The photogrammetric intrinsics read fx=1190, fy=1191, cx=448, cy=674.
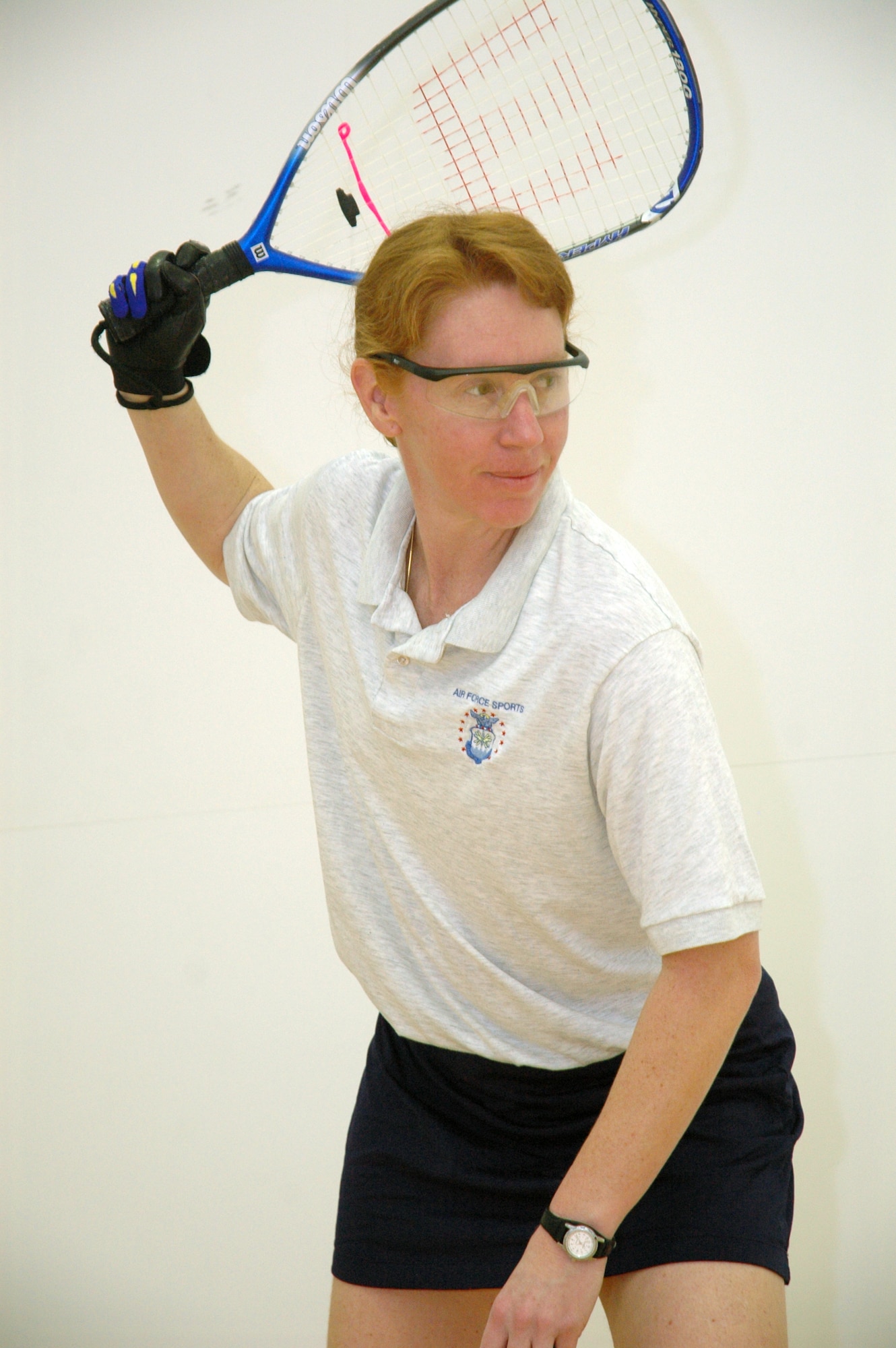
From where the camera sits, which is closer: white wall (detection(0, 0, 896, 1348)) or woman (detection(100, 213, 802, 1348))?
woman (detection(100, 213, 802, 1348))

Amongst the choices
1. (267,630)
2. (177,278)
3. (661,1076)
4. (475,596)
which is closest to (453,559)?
(475,596)

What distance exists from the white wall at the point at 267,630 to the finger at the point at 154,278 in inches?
49.4

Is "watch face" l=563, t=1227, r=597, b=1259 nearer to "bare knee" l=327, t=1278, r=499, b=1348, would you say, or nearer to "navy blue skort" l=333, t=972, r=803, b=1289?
"navy blue skort" l=333, t=972, r=803, b=1289

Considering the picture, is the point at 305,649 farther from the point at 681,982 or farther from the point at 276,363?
the point at 276,363

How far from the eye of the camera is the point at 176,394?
53.0 inches

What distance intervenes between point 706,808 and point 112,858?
1784 mm

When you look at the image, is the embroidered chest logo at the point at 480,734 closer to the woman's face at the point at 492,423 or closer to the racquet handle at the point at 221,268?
the woman's face at the point at 492,423

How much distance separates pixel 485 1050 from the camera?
1.25 meters

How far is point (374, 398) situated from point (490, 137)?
78 cm

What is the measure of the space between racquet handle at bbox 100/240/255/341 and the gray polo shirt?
8.9 inches

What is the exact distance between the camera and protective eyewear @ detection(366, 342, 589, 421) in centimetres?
105

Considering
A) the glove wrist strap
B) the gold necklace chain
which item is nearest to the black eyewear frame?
the gold necklace chain

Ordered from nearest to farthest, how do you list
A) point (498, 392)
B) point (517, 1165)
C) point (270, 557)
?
point (498, 392) < point (517, 1165) < point (270, 557)

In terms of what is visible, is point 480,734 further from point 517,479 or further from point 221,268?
point 221,268
